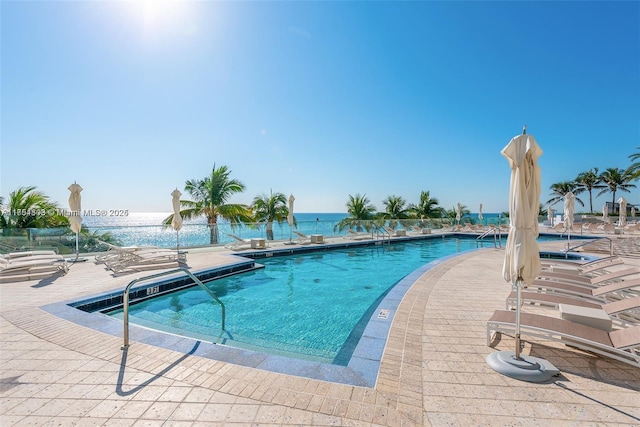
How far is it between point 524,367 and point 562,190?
51.1 meters

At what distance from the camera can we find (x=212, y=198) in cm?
1672

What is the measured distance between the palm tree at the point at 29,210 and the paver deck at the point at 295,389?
451 inches

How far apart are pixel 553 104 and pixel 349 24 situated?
48.2 ft

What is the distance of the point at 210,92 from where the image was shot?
11.7m

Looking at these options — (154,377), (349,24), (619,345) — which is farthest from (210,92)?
(619,345)

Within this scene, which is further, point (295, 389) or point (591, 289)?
point (591, 289)

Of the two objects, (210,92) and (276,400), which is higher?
(210,92)

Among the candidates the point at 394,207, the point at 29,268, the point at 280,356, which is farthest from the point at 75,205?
the point at 394,207

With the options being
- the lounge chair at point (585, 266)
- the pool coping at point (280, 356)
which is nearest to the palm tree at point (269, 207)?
the pool coping at point (280, 356)

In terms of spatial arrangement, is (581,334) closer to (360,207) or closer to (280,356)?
(280,356)

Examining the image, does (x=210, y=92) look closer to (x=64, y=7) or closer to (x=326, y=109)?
(x=64, y=7)

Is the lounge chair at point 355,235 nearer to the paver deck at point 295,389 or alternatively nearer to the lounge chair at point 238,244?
the lounge chair at point 238,244

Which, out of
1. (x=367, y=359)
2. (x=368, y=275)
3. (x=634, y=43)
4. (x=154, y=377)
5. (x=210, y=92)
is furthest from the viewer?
(x=634, y=43)

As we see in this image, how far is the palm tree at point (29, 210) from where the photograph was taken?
11758 mm
